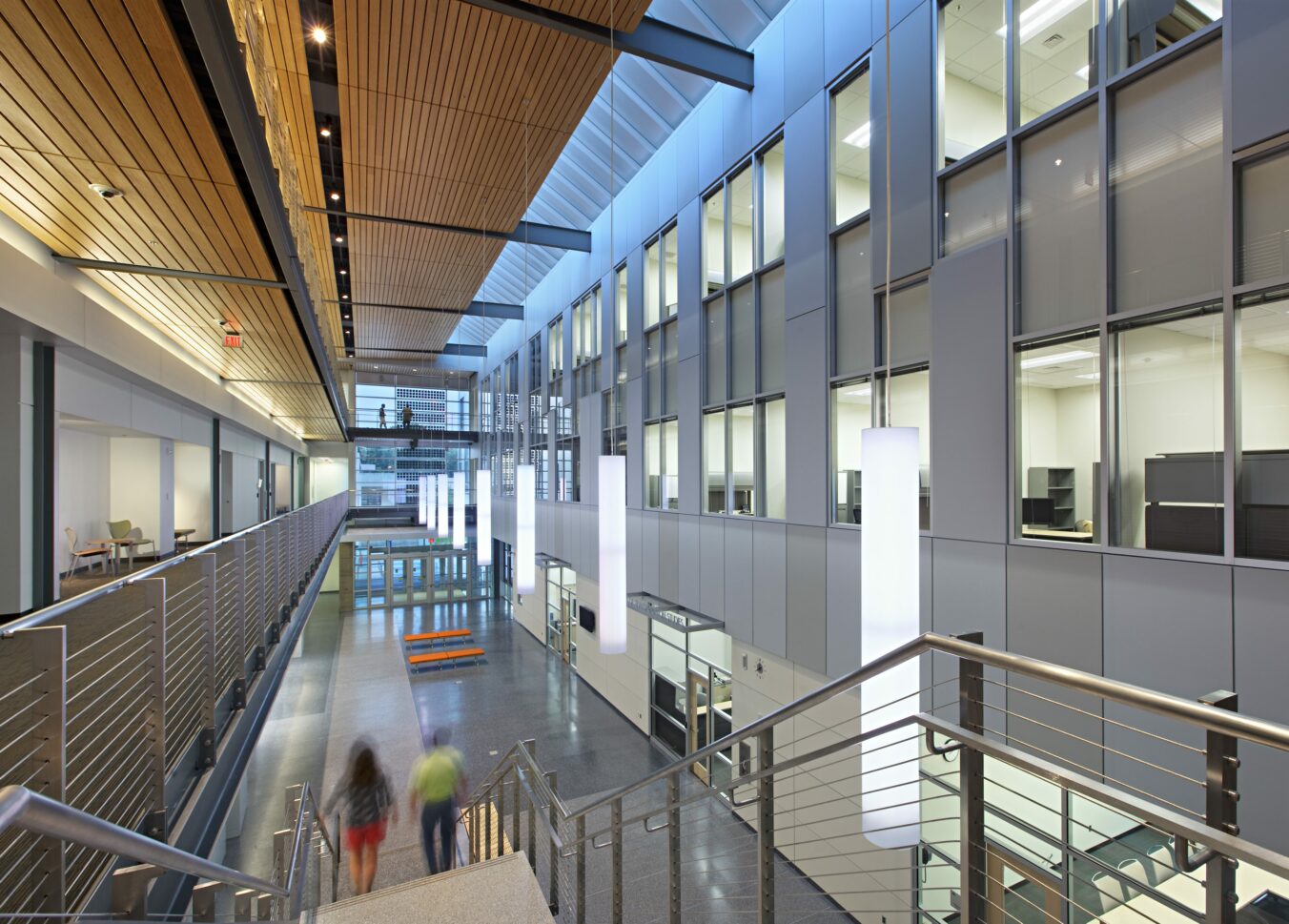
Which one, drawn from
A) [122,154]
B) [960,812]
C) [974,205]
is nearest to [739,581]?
[974,205]

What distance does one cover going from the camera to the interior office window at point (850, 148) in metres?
5.99

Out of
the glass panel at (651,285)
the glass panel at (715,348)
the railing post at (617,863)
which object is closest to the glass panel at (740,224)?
the glass panel at (715,348)

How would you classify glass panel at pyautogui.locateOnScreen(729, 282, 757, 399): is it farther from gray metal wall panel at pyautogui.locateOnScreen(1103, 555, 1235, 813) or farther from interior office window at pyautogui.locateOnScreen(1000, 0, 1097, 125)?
gray metal wall panel at pyautogui.locateOnScreen(1103, 555, 1235, 813)

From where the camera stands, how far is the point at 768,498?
7305 millimetres

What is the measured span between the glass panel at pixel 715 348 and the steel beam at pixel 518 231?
325 centimetres

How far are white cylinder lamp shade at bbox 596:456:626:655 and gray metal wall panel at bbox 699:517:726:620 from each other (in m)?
3.42

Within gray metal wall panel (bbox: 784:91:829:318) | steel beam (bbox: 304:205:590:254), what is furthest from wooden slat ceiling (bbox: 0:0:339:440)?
gray metal wall panel (bbox: 784:91:829:318)

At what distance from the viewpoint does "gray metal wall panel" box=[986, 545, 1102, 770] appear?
4008mm

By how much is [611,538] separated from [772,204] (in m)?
4.83

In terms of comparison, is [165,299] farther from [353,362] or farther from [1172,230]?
[353,362]

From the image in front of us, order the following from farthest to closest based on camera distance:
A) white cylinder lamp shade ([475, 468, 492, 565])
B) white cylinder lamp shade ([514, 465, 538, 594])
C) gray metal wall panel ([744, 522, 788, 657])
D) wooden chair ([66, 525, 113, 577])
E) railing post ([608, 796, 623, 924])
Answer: wooden chair ([66, 525, 113, 577]) < white cylinder lamp shade ([475, 468, 492, 565]) < white cylinder lamp shade ([514, 465, 538, 594]) < gray metal wall panel ([744, 522, 788, 657]) < railing post ([608, 796, 623, 924])

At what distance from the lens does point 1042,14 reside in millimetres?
4430

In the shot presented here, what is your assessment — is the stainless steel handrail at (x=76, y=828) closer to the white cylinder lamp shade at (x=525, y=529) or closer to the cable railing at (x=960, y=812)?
the cable railing at (x=960, y=812)

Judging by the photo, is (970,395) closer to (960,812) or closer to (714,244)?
(960,812)
